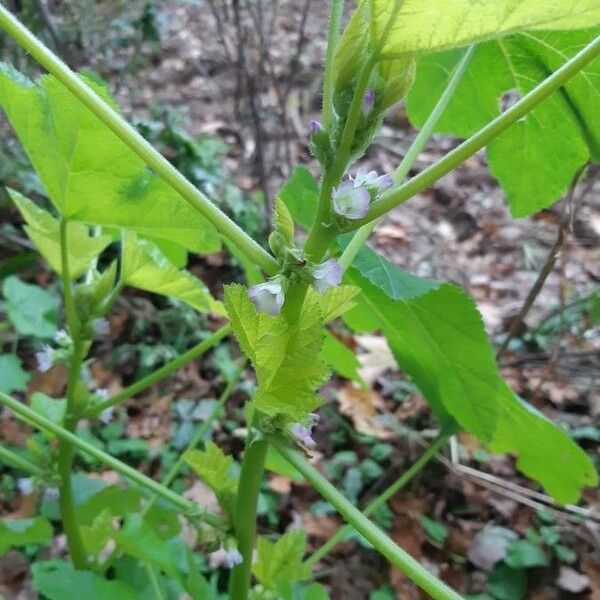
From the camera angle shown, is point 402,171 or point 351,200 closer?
point 351,200

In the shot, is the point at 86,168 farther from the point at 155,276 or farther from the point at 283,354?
the point at 283,354

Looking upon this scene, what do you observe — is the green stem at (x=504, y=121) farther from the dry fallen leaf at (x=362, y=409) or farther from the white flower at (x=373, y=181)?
the dry fallen leaf at (x=362, y=409)

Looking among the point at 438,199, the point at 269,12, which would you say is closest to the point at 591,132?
the point at 438,199

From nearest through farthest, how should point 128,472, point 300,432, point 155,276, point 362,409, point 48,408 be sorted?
1. point 300,432
2. point 128,472
3. point 155,276
4. point 48,408
5. point 362,409

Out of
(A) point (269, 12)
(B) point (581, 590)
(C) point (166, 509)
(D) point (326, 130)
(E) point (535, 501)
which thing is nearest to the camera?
(D) point (326, 130)

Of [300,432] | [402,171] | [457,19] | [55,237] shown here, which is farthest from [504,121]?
[55,237]

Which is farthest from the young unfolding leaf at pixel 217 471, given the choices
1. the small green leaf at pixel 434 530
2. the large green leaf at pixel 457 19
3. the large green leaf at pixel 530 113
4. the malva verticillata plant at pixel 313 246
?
the small green leaf at pixel 434 530

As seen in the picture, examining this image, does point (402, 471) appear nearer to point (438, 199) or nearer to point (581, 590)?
point (581, 590)
